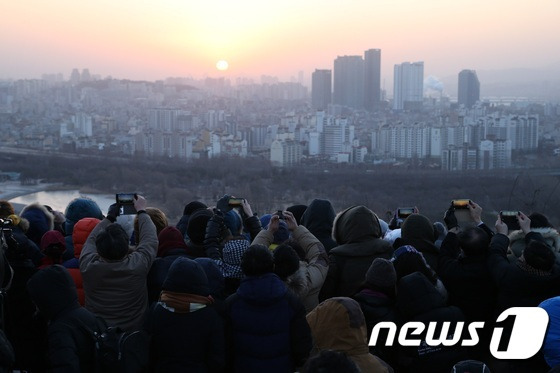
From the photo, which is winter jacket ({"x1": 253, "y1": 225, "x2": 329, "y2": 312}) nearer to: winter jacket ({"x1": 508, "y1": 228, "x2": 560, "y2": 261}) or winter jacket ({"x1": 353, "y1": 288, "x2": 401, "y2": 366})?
winter jacket ({"x1": 353, "y1": 288, "x2": 401, "y2": 366})

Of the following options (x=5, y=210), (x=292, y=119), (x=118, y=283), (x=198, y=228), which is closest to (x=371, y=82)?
(x=292, y=119)

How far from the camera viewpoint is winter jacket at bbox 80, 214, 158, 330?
8.08 ft

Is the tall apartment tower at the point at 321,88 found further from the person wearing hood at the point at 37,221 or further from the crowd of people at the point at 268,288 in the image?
the crowd of people at the point at 268,288

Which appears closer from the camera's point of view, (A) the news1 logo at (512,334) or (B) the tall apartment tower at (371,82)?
(A) the news1 logo at (512,334)

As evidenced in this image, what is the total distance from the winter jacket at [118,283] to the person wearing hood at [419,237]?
3.10ft

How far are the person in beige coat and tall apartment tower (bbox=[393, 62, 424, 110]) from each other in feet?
292

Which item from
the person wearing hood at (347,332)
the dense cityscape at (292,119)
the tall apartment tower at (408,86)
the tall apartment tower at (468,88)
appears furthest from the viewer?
the tall apartment tower at (408,86)

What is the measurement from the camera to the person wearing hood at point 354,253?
264 centimetres

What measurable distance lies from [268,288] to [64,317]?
62 cm

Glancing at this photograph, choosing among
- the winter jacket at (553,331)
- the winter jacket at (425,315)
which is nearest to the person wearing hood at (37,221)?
the winter jacket at (425,315)

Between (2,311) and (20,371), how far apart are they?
350 millimetres

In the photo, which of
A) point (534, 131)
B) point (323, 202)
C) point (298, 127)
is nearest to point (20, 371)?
point (323, 202)

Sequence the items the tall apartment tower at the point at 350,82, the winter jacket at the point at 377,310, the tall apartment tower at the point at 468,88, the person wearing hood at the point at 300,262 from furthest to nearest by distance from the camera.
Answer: the tall apartment tower at the point at 350,82
the tall apartment tower at the point at 468,88
the person wearing hood at the point at 300,262
the winter jacket at the point at 377,310

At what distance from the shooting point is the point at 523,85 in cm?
8375
